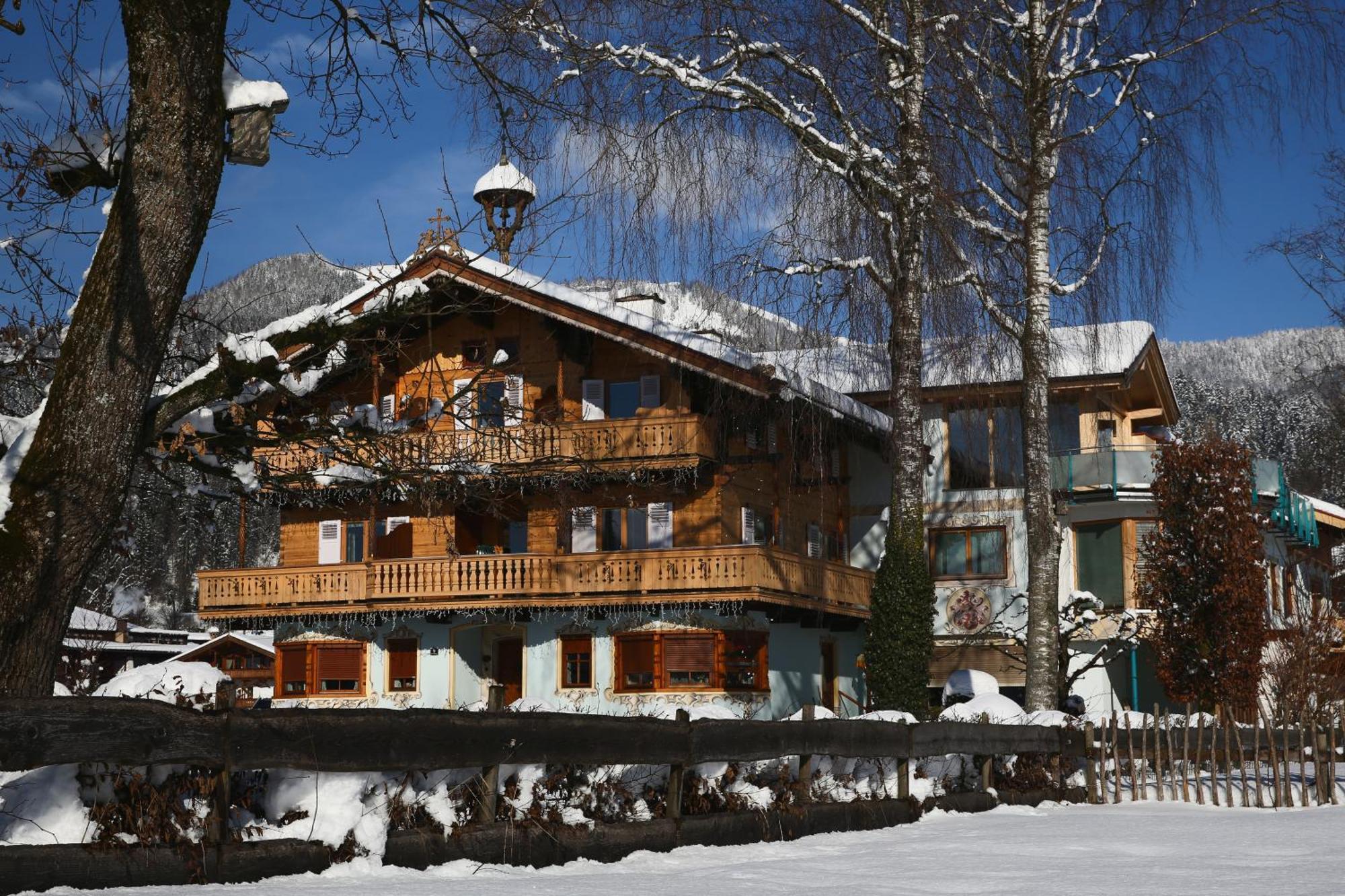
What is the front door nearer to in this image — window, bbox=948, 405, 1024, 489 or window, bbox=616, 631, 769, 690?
window, bbox=616, 631, 769, 690

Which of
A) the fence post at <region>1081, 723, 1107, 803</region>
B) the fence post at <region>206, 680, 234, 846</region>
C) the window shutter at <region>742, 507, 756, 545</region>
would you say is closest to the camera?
the fence post at <region>206, 680, 234, 846</region>

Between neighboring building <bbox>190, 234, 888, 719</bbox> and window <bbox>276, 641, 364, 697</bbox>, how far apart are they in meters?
0.05

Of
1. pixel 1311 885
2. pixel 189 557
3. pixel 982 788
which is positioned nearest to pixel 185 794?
pixel 1311 885

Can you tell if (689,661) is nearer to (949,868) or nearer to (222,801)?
(949,868)

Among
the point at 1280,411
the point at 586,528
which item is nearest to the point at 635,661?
the point at 586,528

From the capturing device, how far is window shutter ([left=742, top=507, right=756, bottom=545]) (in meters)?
34.2

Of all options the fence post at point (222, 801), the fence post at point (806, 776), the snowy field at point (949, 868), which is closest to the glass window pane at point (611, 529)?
the snowy field at point (949, 868)

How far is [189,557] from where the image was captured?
106250mm

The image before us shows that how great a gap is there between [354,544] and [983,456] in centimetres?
1530

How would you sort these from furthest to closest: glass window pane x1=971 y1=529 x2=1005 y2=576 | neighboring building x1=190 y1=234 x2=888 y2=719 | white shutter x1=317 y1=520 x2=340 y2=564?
white shutter x1=317 y1=520 x2=340 y2=564 → glass window pane x1=971 y1=529 x2=1005 y2=576 → neighboring building x1=190 y1=234 x2=888 y2=719

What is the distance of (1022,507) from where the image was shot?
120 ft

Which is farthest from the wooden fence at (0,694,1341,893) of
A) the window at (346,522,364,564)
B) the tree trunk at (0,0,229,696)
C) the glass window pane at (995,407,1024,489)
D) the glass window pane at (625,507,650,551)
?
the window at (346,522,364,564)

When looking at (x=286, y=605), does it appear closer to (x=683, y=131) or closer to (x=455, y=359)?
(x=455, y=359)

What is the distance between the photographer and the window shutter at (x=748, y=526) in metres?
34.2
